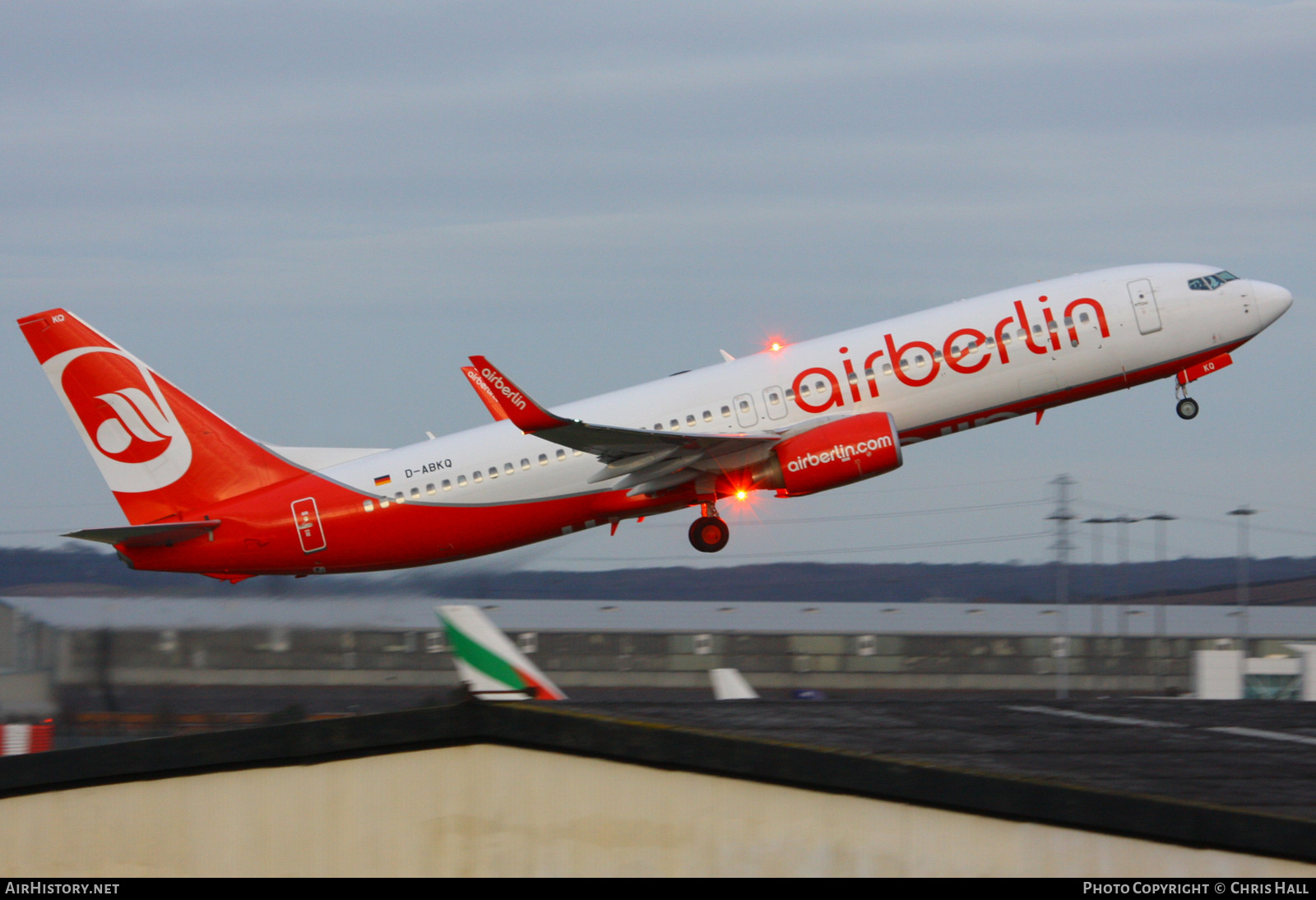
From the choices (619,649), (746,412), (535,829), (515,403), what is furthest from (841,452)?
(619,649)

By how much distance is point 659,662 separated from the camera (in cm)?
7300

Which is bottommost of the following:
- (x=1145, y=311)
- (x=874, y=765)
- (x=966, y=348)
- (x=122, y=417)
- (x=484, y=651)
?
(x=874, y=765)

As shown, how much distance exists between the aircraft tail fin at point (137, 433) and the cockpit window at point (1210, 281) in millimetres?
24509

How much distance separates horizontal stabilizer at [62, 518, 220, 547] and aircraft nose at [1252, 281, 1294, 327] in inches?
1089

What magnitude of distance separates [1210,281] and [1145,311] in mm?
2203

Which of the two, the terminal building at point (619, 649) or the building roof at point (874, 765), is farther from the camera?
the terminal building at point (619, 649)

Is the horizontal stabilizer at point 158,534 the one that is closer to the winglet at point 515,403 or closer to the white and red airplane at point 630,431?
the white and red airplane at point 630,431

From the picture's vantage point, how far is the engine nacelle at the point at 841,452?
106ft

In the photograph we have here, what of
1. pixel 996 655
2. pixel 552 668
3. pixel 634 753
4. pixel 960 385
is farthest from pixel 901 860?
pixel 996 655

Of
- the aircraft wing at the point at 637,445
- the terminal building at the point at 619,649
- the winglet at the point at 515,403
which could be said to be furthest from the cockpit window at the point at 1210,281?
the terminal building at the point at 619,649

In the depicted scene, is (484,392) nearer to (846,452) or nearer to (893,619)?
(846,452)

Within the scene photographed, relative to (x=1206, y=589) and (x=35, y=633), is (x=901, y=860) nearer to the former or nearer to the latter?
(x=35, y=633)

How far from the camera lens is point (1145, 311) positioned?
33375 millimetres

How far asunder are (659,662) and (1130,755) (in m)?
55.7
